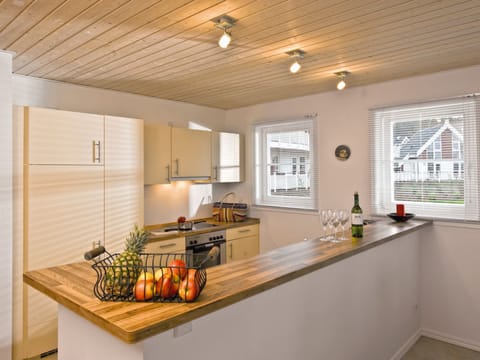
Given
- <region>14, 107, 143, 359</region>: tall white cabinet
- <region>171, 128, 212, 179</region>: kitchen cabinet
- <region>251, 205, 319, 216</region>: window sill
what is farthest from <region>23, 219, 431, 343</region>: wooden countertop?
<region>171, 128, 212, 179</region>: kitchen cabinet

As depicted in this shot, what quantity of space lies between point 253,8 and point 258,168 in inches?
113

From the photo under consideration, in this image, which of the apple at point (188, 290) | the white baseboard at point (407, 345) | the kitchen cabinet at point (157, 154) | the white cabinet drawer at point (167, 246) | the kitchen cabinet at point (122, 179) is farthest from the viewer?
the kitchen cabinet at point (157, 154)

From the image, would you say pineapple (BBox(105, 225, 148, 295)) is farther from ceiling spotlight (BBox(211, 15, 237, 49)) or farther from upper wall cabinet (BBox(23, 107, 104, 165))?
upper wall cabinet (BBox(23, 107, 104, 165))

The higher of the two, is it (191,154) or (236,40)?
(236,40)

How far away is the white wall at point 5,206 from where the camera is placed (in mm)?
2662

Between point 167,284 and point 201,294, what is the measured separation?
16 centimetres

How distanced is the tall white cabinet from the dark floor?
2815 mm

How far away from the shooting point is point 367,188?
144 inches

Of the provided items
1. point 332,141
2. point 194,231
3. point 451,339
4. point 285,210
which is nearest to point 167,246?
point 194,231

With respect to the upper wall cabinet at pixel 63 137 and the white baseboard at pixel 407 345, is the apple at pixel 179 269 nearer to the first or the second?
the upper wall cabinet at pixel 63 137

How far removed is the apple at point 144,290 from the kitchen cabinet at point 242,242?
9.41 feet

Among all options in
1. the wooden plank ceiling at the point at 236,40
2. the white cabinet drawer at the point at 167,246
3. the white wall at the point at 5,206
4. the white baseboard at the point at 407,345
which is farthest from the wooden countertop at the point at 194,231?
the white baseboard at the point at 407,345

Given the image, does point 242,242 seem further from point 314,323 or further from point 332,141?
point 314,323

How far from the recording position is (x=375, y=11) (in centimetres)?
198
